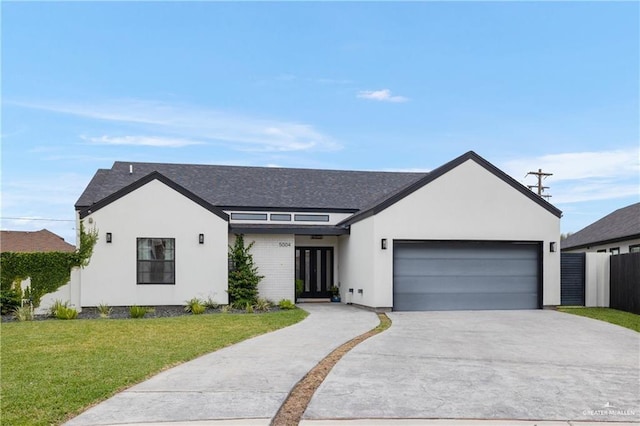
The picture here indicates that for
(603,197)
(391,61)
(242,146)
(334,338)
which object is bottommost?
(334,338)

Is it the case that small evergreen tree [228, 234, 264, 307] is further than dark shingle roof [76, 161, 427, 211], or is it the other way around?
dark shingle roof [76, 161, 427, 211]

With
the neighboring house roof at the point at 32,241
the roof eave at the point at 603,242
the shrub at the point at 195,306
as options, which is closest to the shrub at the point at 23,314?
the shrub at the point at 195,306

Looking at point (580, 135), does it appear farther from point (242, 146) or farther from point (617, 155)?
point (242, 146)

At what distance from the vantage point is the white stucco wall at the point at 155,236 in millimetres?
16906

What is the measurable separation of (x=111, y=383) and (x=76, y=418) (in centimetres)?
137

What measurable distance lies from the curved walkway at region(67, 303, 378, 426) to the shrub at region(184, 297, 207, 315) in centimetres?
543

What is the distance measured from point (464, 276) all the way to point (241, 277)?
7469 mm

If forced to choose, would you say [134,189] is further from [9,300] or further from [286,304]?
[286,304]

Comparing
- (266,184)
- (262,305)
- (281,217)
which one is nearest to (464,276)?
(262,305)

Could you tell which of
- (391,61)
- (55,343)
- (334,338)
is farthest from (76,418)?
(391,61)

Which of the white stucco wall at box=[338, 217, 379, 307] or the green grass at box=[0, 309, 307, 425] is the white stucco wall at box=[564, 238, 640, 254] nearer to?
the white stucco wall at box=[338, 217, 379, 307]

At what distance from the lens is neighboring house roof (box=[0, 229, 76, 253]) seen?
31.5 meters

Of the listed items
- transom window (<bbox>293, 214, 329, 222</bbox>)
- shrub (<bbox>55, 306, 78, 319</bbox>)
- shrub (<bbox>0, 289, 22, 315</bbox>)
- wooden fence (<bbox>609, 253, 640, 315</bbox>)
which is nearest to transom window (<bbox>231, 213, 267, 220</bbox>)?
transom window (<bbox>293, 214, 329, 222</bbox>)

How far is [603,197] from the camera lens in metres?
32.2
